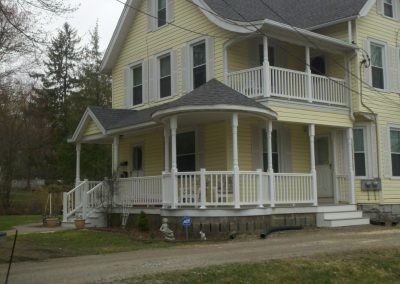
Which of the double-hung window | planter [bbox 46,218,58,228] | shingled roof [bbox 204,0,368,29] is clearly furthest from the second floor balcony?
planter [bbox 46,218,58,228]

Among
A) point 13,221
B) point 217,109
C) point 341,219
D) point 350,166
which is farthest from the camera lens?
point 13,221

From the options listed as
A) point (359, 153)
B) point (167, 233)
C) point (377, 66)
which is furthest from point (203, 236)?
point (377, 66)

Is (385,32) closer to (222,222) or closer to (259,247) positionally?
(222,222)

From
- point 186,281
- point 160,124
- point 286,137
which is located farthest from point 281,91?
point 186,281

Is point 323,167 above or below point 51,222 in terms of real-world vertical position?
above

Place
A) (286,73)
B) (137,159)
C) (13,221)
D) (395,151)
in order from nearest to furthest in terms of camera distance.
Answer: (286,73)
(395,151)
(137,159)
(13,221)

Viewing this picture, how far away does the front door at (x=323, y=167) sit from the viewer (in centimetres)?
2080

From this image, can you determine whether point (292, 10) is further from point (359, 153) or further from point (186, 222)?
point (186, 222)

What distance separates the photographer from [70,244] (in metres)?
15.4

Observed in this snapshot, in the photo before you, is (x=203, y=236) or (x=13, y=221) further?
(x=13, y=221)

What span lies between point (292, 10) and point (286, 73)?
5.67 metres

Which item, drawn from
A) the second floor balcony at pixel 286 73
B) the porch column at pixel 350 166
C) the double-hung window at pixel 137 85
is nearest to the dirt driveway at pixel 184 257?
the porch column at pixel 350 166

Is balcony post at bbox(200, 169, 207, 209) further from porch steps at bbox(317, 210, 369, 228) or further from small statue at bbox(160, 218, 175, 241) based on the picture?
porch steps at bbox(317, 210, 369, 228)

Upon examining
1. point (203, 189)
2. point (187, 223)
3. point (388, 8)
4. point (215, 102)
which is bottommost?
point (187, 223)
